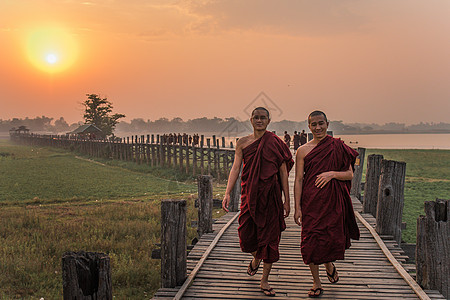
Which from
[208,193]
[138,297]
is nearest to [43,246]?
[138,297]

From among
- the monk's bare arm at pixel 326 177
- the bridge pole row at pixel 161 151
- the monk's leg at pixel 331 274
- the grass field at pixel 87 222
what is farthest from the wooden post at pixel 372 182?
the bridge pole row at pixel 161 151

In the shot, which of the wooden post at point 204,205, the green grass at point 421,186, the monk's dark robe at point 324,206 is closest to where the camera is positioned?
the monk's dark robe at point 324,206

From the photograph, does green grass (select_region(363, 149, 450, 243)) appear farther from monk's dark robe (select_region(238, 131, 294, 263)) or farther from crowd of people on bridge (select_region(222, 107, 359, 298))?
monk's dark robe (select_region(238, 131, 294, 263))

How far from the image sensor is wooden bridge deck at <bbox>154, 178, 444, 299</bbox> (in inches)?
177

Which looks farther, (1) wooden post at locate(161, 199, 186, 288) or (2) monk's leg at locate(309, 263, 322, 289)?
(1) wooden post at locate(161, 199, 186, 288)

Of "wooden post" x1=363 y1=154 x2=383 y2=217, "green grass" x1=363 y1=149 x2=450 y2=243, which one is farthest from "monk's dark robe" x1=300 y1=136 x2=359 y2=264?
"green grass" x1=363 y1=149 x2=450 y2=243

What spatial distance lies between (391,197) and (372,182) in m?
1.52

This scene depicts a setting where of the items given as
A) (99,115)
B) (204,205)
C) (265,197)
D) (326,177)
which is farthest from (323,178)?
(99,115)

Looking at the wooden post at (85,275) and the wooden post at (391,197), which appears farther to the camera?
the wooden post at (391,197)

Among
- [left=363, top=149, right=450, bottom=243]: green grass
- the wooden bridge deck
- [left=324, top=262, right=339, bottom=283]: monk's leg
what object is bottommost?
[left=363, top=149, right=450, bottom=243]: green grass

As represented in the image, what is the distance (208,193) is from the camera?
6934 millimetres

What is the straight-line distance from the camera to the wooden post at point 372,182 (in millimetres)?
8093

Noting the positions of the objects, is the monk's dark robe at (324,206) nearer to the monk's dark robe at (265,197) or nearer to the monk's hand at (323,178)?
the monk's hand at (323,178)

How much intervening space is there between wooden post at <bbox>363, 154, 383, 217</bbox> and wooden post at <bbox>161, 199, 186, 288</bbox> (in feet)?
15.0
